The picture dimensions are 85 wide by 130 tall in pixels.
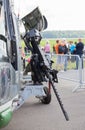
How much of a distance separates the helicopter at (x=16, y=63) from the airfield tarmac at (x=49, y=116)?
0.59m

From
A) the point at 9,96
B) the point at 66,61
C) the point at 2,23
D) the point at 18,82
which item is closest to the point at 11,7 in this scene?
the point at 2,23

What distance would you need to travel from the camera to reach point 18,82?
7348 mm

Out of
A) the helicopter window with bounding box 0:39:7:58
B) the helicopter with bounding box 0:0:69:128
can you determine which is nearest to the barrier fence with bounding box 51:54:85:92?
the helicopter with bounding box 0:0:69:128

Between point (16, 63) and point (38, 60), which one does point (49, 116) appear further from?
point (16, 63)

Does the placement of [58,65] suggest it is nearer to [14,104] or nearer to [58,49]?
[58,49]

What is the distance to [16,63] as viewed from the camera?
23.7 feet

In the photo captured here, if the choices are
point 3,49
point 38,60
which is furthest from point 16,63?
point 38,60

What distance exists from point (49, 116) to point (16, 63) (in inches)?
86.6

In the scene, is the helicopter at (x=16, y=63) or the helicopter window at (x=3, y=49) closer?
the helicopter at (x=16, y=63)

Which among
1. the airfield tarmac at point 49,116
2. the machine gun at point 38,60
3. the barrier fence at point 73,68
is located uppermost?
the machine gun at point 38,60

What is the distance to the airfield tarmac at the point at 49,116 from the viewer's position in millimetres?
7988

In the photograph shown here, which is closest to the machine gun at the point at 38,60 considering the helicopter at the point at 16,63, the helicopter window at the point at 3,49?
the helicopter at the point at 16,63

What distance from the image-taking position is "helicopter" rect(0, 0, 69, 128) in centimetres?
633

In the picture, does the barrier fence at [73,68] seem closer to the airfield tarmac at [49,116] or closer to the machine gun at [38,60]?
the airfield tarmac at [49,116]
